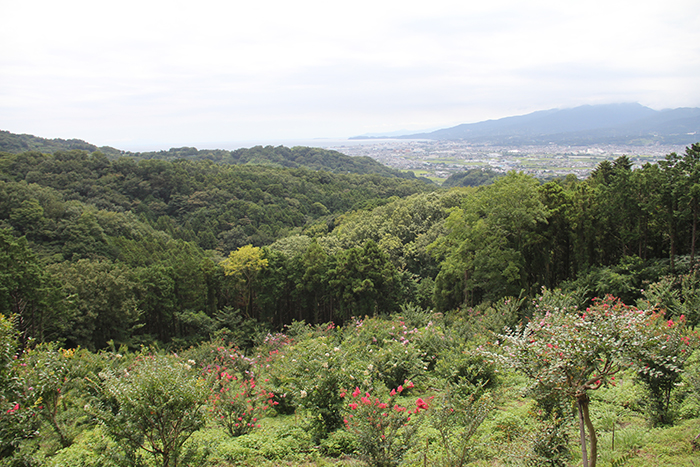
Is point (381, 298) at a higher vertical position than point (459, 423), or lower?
lower

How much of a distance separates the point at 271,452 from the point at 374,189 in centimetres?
9128

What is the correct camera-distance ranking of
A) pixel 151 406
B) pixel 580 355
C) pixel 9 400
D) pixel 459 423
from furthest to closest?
pixel 459 423
pixel 9 400
pixel 151 406
pixel 580 355

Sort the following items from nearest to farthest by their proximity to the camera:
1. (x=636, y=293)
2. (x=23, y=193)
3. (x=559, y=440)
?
(x=559, y=440), (x=636, y=293), (x=23, y=193)

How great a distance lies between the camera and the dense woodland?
5039mm

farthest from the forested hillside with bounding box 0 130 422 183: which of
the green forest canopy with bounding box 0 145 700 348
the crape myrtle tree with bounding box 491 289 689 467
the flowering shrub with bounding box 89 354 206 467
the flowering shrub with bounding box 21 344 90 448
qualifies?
the flowering shrub with bounding box 89 354 206 467

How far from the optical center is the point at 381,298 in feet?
72.2

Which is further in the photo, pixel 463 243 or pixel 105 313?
pixel 105 313

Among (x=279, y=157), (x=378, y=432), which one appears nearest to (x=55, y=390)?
(x=378, y=432)

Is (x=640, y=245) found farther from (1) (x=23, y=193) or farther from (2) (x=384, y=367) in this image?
(1) (x=23, y=193)

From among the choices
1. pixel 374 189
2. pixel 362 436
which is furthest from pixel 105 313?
pixel 374 189

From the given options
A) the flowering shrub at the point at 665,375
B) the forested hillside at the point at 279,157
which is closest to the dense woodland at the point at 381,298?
the flowering shrub at the point at 665,375

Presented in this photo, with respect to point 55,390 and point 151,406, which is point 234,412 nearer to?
point 151,406

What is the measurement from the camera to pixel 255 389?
8430 mm

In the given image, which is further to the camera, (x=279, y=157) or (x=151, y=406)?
(x=279, y=157)
